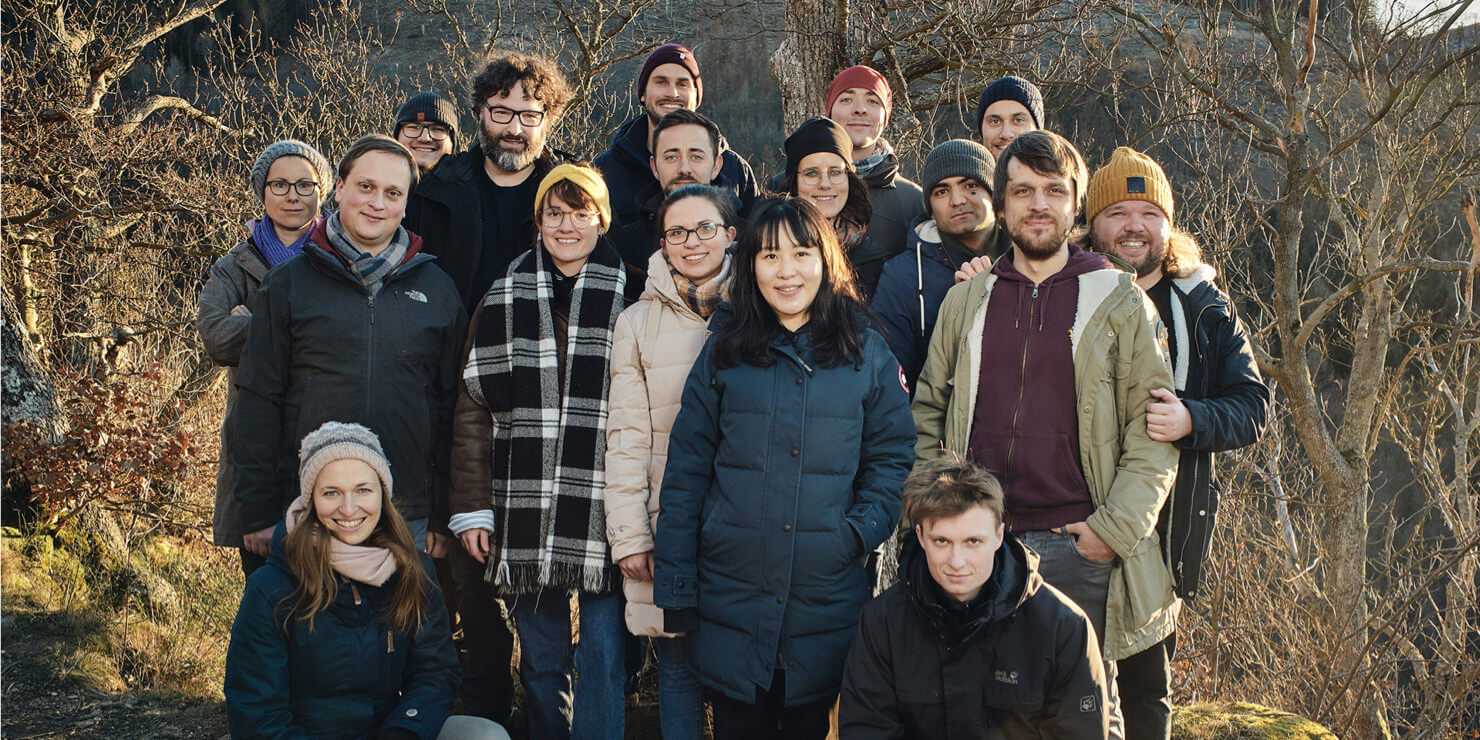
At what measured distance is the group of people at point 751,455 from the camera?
109 inches

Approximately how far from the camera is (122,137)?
31.7 feet

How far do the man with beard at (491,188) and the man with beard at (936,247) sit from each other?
143 cm

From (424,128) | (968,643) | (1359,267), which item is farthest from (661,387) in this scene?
(1359,267)

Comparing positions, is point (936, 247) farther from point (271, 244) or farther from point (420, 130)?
point (420, 130)

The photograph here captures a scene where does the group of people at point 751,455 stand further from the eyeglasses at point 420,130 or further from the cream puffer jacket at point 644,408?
the eyeglasses at point 420,130

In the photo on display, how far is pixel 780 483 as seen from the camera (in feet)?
9.25

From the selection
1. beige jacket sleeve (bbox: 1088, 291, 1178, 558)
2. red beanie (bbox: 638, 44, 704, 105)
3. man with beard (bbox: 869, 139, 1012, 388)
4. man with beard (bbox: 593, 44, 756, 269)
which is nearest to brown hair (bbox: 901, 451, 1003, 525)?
beige jacket sleeve (bbox: 1088, 291, 1178, 558)

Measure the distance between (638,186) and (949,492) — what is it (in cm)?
216

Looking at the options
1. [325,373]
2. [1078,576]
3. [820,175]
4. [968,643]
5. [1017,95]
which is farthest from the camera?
[1017,95]

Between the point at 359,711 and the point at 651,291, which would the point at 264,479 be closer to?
the point at 359,711

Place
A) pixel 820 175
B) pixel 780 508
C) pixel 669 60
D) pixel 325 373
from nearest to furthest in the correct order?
pixel 780 508 → pixel 325 373 → pixel 820 175 → pixel 669 60

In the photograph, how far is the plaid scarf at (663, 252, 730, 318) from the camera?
10.4 feet

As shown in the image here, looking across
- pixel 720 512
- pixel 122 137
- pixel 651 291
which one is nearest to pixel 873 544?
pixel 720 512

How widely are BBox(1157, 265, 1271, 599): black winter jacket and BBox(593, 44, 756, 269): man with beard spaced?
1.68 metres
